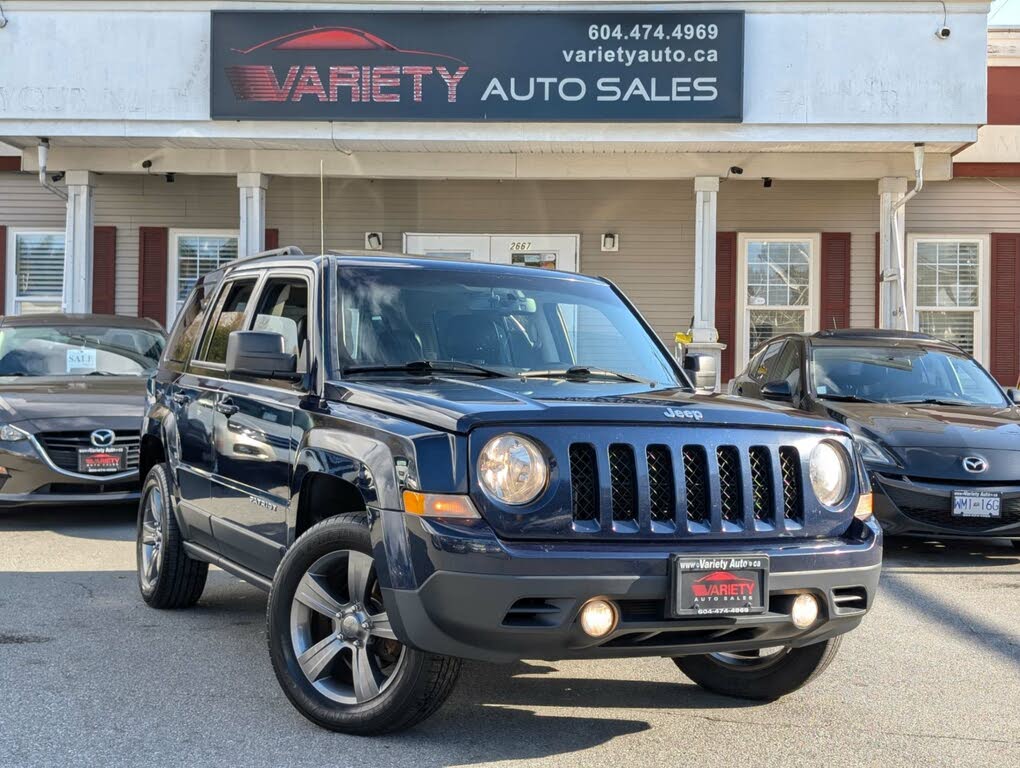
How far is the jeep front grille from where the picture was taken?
373cm

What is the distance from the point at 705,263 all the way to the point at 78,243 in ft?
25.5

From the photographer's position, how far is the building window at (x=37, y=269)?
54.3 ft

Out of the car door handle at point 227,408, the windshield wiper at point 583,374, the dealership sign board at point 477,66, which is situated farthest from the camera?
the dealership sign board at point 477,66

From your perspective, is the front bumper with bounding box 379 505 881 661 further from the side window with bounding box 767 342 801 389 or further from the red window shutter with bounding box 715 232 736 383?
the red window shutter with bounding box 715 232 736 383

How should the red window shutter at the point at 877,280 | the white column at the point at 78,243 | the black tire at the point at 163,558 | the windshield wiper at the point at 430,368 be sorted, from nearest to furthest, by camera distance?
1. the windshield wiper at the point at 430,368
2. the black tire at the point at 163,558
3. the white column at the point at 78,243
4. the red window shutter at the point at 877,280

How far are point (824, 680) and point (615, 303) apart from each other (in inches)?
76.3

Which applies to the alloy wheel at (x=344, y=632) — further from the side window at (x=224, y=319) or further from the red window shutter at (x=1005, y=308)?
the red window shutter at (x=1005, y=308)

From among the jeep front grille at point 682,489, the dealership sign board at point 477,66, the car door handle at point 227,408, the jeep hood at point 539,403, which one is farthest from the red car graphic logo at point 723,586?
the dealership sign board at point 477,66

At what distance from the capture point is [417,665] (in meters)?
3.82

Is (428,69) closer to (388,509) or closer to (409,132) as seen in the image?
(409,132)

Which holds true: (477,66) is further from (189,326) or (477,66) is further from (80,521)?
(189,326)

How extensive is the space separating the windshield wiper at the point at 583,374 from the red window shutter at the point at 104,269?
12.9 meters

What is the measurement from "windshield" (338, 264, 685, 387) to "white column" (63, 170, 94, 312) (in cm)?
1068

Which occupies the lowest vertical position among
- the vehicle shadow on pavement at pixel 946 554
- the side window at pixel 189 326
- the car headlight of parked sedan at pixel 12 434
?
the vehicle shadow on pavement at pixel 946 554
